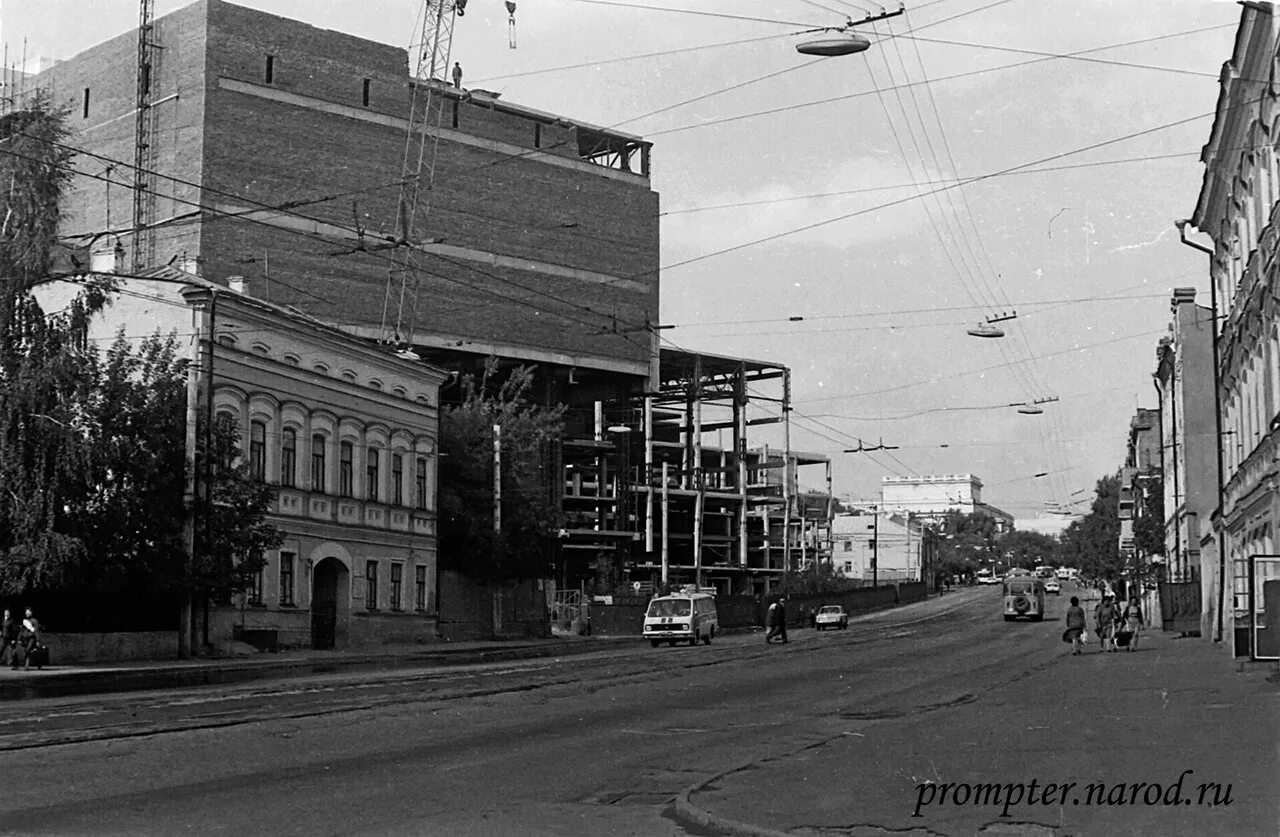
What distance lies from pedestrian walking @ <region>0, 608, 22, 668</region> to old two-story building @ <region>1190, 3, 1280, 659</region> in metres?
26.3

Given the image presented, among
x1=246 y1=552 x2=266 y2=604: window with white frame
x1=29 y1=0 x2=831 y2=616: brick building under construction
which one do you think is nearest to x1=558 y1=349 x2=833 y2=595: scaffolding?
x1=29 y1=0 x2=831 y2=616: brick building under construction

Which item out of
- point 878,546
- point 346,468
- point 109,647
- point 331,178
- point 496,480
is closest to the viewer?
point 109,647

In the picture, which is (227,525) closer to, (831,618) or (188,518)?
(188,518)

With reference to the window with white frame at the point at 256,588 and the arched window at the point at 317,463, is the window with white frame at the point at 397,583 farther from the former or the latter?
the window with white frame at the point at 256,588

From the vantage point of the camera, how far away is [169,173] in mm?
71062

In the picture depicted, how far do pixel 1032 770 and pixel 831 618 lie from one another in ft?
221

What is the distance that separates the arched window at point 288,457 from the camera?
1938 inches

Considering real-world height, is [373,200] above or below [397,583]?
above

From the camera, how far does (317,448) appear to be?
51375 millimetres

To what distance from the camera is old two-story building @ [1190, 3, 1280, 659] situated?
89.6ft

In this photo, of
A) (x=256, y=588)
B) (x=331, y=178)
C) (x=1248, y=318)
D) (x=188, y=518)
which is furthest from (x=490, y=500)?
(x=1248, y=318)

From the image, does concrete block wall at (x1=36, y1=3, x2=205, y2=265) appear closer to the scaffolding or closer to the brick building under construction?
the brick building under construction

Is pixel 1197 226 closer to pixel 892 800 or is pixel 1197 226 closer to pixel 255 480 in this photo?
pixel 255 480

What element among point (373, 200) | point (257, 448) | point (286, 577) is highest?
point (373, 200)
